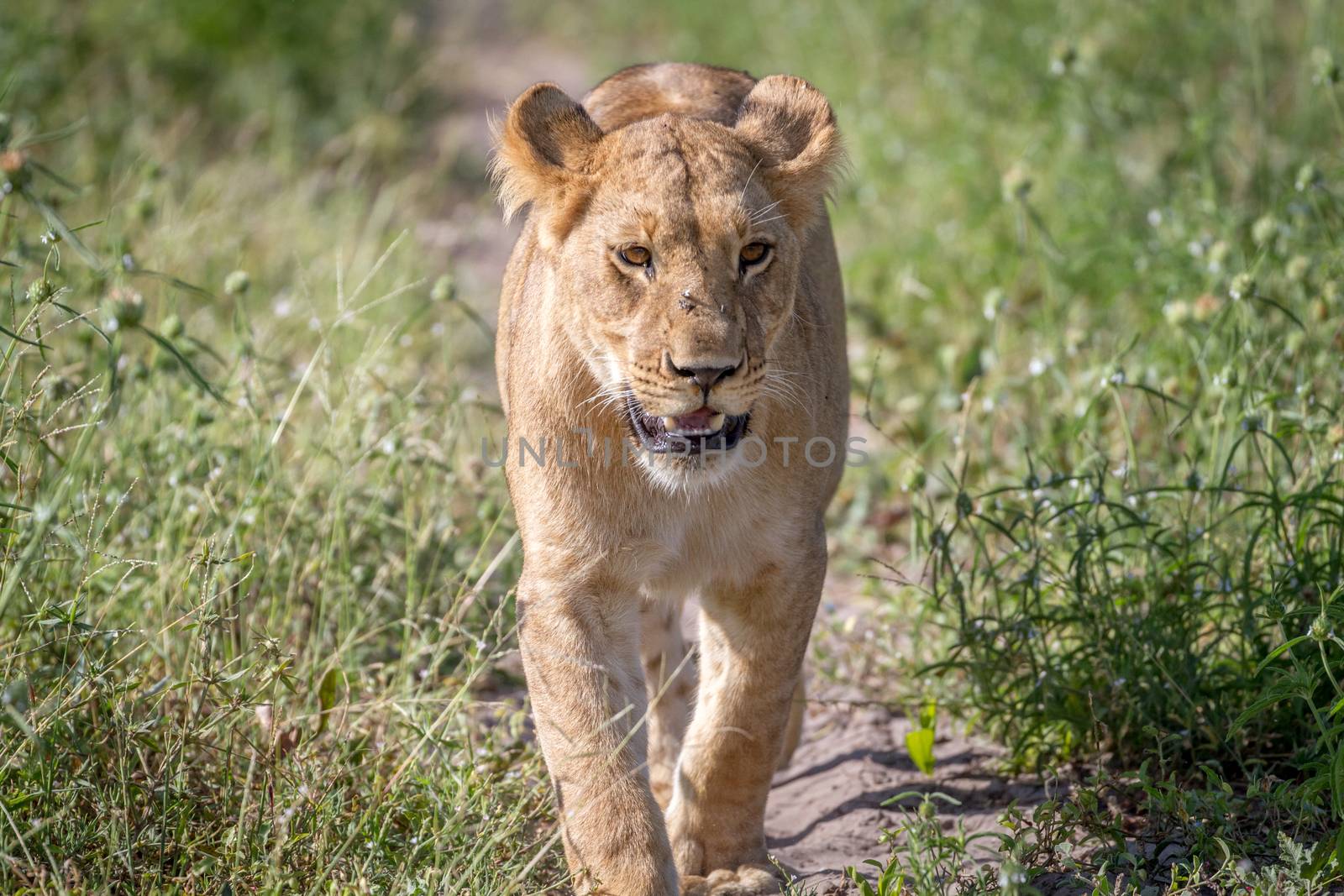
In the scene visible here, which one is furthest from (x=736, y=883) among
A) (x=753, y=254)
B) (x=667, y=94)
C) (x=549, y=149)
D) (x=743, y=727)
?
(x=667, y=94)

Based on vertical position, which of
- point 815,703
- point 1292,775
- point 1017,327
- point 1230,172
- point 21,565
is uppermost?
point 1230,172

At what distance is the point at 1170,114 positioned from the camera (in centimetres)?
781

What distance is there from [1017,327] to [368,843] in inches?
172

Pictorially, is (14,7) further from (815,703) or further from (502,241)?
(815,703)

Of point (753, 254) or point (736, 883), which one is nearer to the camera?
point (753, 254)

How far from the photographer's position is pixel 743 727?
3.63m

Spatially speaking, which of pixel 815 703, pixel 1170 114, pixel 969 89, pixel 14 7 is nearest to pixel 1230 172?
pixel 1170 114

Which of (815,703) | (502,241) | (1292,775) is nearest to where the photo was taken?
(1292,775)

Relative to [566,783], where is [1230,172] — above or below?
above

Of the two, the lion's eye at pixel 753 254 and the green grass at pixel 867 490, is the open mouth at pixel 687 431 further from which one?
the green grass at pixel 867 490

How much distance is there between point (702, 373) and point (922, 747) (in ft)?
4.98

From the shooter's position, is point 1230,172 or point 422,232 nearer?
point 1230,172

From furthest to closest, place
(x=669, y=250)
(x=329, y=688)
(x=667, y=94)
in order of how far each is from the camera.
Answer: (x=667, y=94), (x=329, y=688), (x=669, y=250)

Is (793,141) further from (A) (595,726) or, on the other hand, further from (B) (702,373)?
(A) (595,726)
